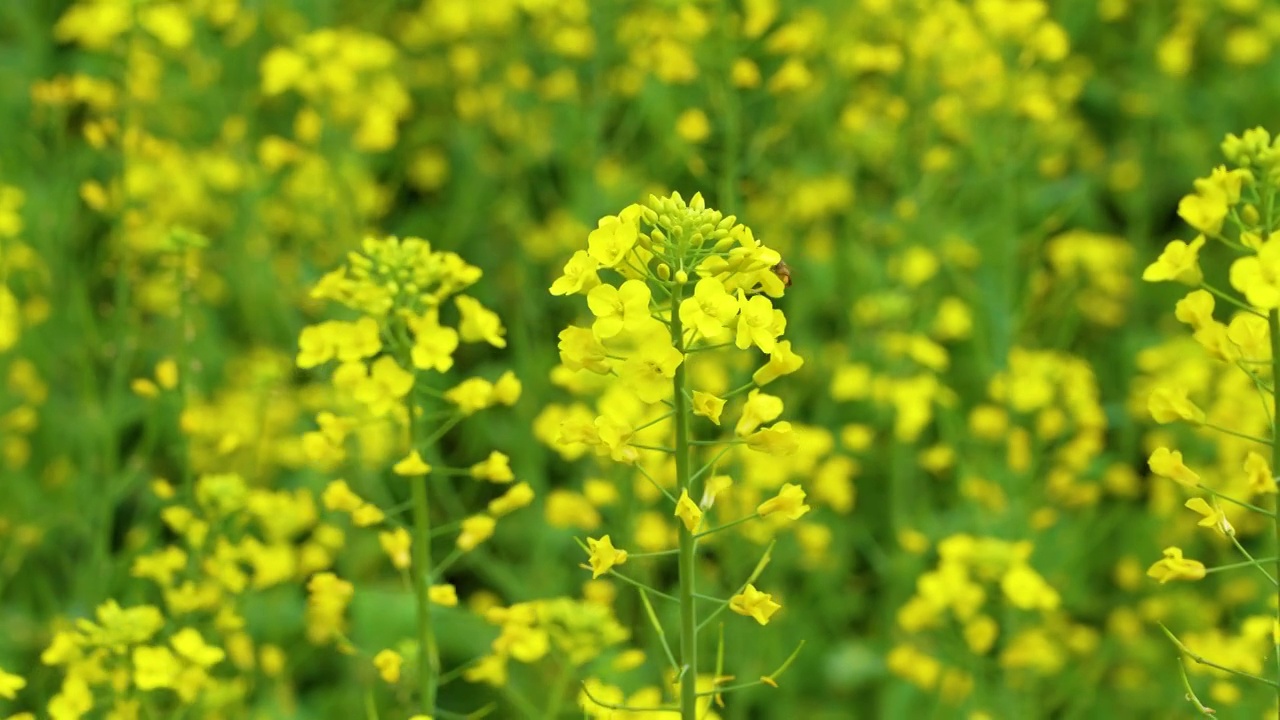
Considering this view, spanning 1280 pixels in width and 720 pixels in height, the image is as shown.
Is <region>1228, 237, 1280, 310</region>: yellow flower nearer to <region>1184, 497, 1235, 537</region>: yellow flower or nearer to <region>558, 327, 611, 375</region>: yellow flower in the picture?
<region>1184, 497, 1235, 537</region>: yellow flower

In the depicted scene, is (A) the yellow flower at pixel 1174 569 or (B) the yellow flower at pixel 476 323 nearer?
(A) the yellow flower at pixel 1174 569

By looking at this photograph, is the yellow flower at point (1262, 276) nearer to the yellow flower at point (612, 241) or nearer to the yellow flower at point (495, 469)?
the yellow flower at point (612, 241)

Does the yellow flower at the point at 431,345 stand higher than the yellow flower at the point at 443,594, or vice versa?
the yellow flower at the point at 431,345

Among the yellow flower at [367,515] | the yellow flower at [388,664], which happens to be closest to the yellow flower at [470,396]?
the yellow flower at [367,515]

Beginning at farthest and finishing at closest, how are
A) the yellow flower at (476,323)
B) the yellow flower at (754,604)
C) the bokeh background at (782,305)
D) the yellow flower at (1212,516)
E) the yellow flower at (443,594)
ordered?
1. the bokeh background at (782,305)
2. the yellow flower at (476,323)
3. the yellow flower at (443,594)
4. the yellow flower at (1212,516)
5. the yellow flower at (754,604)

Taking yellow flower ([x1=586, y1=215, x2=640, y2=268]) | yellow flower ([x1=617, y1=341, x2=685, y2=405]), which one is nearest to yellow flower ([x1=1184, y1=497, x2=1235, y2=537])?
yellow flower ([x1=617, y1=341, x2=685, y2=405])

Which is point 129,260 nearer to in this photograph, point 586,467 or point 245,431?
point 245,431

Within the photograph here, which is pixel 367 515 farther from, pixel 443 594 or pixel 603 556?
pixel 603 556
